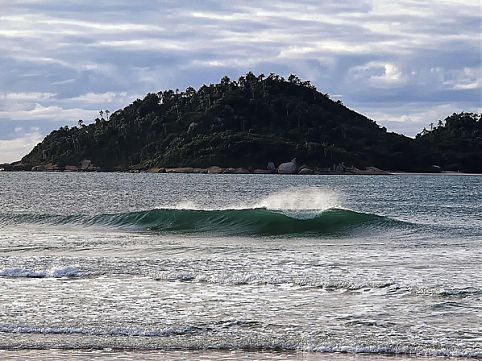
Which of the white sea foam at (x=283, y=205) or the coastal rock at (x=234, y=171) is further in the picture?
the coastal rock at (x=234, y=171)

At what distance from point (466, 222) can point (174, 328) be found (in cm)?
3186

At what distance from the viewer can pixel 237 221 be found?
42531mm

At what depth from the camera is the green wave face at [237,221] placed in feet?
131

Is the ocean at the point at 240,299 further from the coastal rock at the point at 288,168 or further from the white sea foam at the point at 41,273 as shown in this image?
the coastal rock at the point at 288,168

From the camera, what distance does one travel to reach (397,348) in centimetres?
1238

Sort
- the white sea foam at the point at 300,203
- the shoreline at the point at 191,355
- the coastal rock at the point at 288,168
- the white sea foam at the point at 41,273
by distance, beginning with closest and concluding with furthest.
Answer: the shoreline at the point at 191,355
the white sea foam at the point at 41,273
the white sea foam at the point at 300,203
the coastal rock at the point at 288,168

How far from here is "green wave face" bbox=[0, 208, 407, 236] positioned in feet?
131

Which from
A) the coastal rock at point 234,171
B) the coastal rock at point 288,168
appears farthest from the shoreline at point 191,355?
the coastal rock at point 234,171

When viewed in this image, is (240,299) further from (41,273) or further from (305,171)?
(305,171)

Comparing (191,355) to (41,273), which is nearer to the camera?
(191,355)

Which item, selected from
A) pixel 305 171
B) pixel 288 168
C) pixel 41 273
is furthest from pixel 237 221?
pixel 305 171

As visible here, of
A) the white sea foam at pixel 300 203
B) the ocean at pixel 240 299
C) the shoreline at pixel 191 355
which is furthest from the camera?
the white sea foam at pixel 300 203

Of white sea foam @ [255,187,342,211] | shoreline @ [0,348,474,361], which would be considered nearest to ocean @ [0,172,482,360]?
shoreline @ [0,348,474,361]

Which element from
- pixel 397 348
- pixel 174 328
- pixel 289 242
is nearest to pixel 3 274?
pixel 174 328
